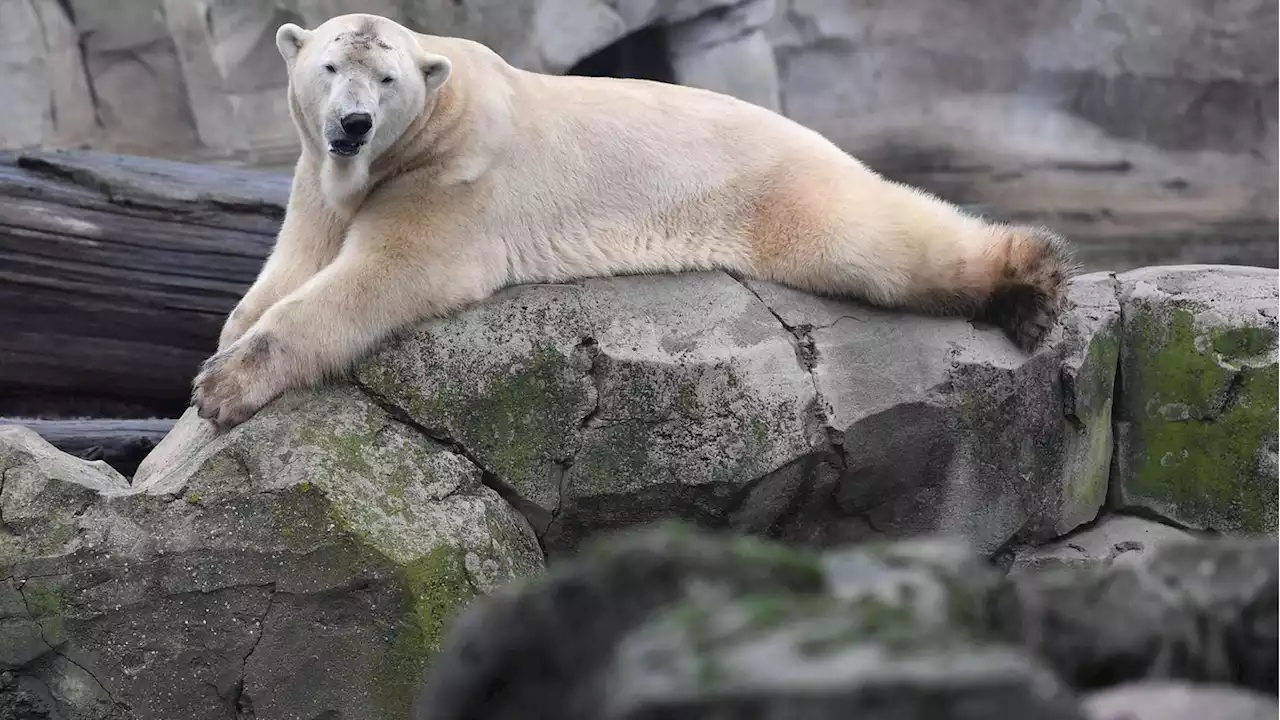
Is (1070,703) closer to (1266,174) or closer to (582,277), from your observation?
(582,277)

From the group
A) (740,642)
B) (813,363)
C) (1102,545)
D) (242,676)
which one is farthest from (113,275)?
(740,642)

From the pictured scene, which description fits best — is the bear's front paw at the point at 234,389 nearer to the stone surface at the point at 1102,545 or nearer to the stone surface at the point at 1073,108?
the stone surface at the point at 1102,545

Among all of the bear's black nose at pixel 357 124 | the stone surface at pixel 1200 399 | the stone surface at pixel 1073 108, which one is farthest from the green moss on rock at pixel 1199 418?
the stone surface at pixel 1073 108

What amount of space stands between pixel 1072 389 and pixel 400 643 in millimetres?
2471

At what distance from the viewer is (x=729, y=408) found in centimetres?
409

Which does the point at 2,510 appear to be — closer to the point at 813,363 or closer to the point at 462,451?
the point at 462,451

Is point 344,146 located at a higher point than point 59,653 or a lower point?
higher

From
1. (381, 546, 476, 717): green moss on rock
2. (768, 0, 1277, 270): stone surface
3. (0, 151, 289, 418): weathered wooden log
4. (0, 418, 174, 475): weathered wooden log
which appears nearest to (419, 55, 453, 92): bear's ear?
(381, 546, 476, 717): green moss on rock

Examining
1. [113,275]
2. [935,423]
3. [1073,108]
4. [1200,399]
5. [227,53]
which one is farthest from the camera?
[1073,108]

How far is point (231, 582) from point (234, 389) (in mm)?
570

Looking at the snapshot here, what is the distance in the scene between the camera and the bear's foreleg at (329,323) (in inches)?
151

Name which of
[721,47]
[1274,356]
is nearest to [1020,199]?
[721,47]

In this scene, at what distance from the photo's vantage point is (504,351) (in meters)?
4.01

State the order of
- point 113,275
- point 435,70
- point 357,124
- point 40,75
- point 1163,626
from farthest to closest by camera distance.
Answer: point 40,75, point 113,275, point 435,70, point 357,124, point 1163,626
